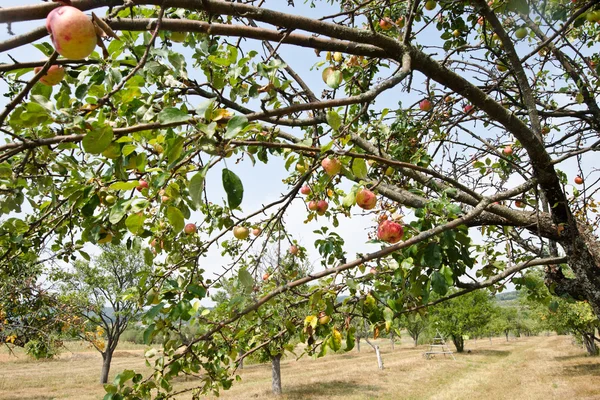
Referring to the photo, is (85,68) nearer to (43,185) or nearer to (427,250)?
(43,185)

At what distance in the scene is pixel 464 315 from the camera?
3173 centimetres

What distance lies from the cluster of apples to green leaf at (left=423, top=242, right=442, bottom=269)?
66.5 inches

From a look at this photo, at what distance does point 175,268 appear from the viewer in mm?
2230

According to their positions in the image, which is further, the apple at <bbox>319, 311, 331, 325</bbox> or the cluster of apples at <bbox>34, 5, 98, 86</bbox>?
the apple at <bbox>319, 311, 331, 325</bbox>

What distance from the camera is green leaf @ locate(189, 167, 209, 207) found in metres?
1.01

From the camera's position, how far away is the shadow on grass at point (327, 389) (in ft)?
→ 53.5

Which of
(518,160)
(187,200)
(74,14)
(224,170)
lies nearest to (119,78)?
(74,14)

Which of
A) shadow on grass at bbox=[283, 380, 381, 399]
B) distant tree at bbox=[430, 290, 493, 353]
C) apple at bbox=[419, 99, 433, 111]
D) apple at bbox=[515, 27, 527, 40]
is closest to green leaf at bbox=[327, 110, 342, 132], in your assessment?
apple at bbox=[419, 99, 433, 111]

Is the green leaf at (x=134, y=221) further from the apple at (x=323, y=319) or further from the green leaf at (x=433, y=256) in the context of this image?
the green leaf at (x=433, y=256)

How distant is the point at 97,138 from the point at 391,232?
178 cm

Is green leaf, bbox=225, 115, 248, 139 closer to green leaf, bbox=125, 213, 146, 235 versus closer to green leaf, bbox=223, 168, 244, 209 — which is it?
green leaf, bbox=223, 168, 244, 209

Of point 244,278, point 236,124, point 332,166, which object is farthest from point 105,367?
point 236,124

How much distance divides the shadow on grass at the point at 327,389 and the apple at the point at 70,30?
17179 millimetres

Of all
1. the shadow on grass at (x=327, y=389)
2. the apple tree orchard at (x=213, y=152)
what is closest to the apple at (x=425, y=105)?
the apple tree orchard at (x=213, y=152)
